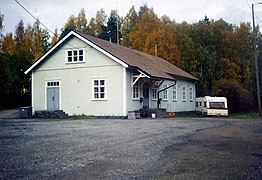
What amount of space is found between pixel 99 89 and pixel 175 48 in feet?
78.2

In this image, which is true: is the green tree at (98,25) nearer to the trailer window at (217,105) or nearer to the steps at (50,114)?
the trailer window at (217,105)

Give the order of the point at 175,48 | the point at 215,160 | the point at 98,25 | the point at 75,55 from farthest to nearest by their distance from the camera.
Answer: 1. the point at 98,25
2. the point at 175,48
3. the point at 75,55
4. the point at 215,160

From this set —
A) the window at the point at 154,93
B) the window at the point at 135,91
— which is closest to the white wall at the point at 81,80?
the window at the point at 135,91

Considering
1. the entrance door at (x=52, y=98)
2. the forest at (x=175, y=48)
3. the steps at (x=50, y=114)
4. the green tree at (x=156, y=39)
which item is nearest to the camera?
the steps at (x=50, y=114)

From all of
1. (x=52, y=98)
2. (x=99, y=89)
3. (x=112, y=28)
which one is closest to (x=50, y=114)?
(x=52, y=98)

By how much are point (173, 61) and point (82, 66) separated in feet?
76.0

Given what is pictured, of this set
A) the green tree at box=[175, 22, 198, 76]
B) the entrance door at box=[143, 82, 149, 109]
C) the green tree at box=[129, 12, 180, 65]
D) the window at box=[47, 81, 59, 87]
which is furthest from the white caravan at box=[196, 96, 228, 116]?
the green tree at box=[175, 22, 198, 76]

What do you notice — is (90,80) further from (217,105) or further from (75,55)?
(217,105)

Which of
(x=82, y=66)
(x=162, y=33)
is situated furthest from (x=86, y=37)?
(x=162, y=33)

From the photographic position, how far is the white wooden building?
2619cm

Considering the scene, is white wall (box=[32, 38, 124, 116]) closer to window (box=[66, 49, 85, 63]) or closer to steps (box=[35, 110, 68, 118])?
window (box=[66, 49, 85, 63])

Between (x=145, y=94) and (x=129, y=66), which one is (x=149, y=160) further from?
(x=145, y=94)

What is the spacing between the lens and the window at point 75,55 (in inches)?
1105

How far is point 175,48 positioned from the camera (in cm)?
4847
